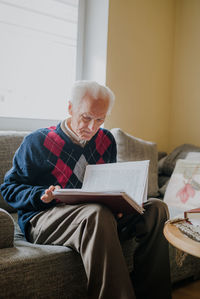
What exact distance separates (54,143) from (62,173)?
0.15m

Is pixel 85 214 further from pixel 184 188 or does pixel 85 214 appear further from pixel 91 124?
pixel 184 188

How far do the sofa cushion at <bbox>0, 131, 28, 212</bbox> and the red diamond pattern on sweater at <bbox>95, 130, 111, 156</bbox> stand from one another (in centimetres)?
48

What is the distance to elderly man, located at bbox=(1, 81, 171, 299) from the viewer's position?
1.17m

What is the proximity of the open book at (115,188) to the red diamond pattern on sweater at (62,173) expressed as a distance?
0.27ft

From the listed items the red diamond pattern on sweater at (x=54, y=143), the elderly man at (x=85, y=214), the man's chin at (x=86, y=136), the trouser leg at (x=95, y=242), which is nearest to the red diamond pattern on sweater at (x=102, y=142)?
the elderly man at (x=85, y=214)

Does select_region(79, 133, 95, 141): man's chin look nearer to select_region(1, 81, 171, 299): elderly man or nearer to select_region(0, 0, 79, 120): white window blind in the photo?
select_region(1, 81, 171, 299): elderly man

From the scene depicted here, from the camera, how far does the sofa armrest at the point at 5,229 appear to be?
124 cm

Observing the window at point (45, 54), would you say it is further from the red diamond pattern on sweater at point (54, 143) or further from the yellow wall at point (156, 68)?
the red diamond pattern on sweater at point (54, 143)

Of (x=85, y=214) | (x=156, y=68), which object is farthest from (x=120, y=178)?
(x=156, y=68)

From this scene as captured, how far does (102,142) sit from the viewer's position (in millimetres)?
1743

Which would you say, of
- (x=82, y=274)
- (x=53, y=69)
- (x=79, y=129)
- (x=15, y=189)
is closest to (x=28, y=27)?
(x=53, y=69)

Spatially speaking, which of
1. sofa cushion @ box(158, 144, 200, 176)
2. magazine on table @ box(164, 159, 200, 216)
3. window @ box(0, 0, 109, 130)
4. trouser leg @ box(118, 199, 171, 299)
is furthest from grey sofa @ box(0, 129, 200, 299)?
sofa cushion @ box(158, 144, 200, 176)

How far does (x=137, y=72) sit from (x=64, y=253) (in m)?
1.76

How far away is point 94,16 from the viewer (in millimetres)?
2525
